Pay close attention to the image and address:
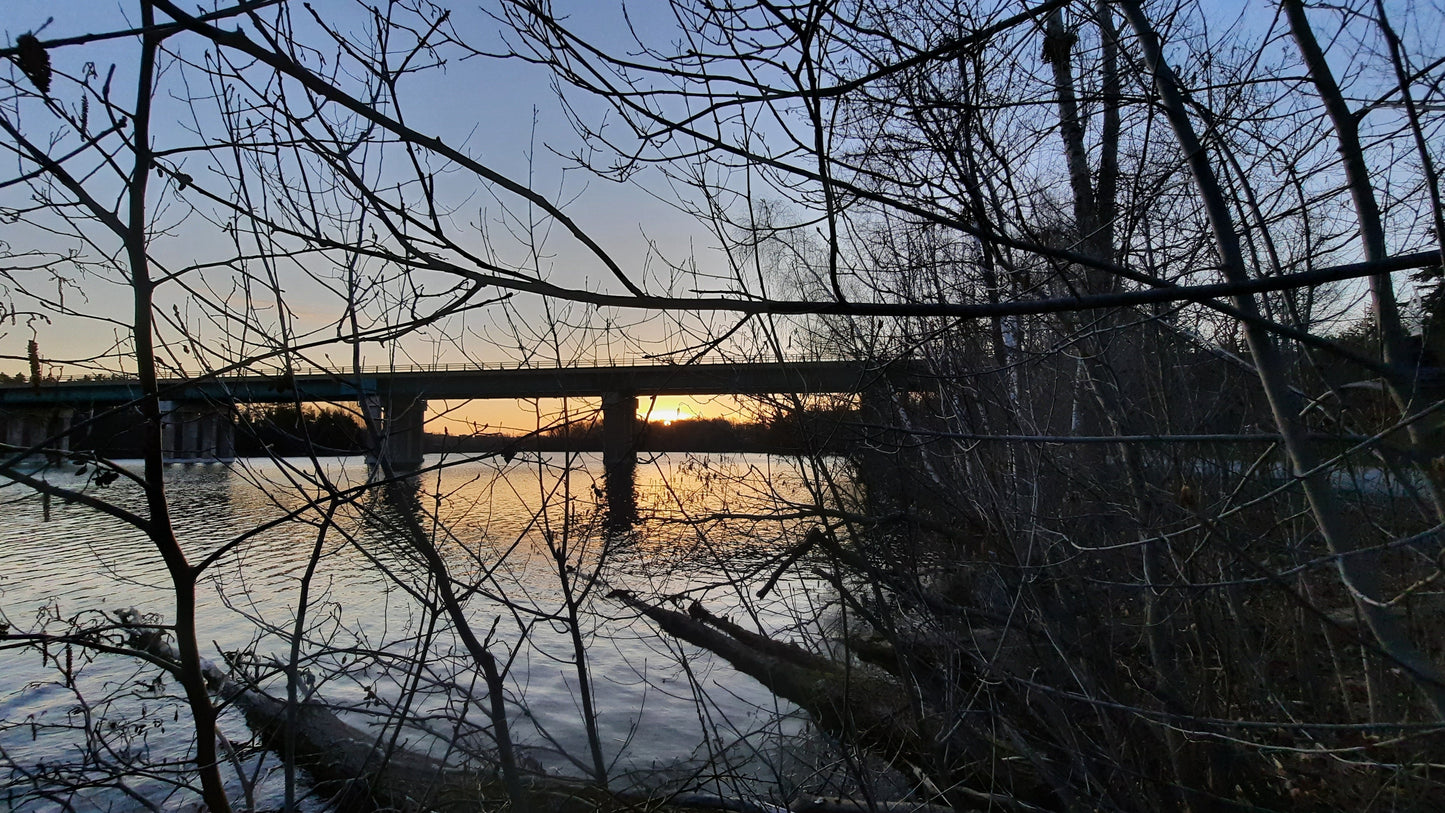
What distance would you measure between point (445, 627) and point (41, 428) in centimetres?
158

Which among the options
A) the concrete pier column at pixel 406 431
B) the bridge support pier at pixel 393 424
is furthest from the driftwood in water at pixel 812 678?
the bridge support pier at pixel 393 424

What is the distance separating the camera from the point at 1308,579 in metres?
4.50

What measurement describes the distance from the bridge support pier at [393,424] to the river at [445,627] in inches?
6.8

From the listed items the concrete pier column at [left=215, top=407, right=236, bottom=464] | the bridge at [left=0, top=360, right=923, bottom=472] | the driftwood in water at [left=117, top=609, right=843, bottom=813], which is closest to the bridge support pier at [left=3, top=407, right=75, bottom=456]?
the bridge at [left=0, top=360, right=923, bottom=472]

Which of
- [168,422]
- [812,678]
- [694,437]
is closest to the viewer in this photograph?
[168,422]

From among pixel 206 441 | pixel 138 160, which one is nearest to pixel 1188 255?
pixel 138 160

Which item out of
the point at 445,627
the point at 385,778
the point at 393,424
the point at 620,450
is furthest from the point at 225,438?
the point at 385,778

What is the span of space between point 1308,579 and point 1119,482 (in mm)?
1073

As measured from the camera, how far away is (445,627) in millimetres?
2896

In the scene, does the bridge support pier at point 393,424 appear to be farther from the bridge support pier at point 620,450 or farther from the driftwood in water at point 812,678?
the driftwood in water at point 812,678

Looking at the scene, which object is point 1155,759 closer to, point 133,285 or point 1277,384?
point 1277,384

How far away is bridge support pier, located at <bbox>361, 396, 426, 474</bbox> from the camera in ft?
8.73

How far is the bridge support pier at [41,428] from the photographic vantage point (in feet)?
6.81

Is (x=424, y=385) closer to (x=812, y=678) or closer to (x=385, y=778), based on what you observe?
(x=385, y=778)
